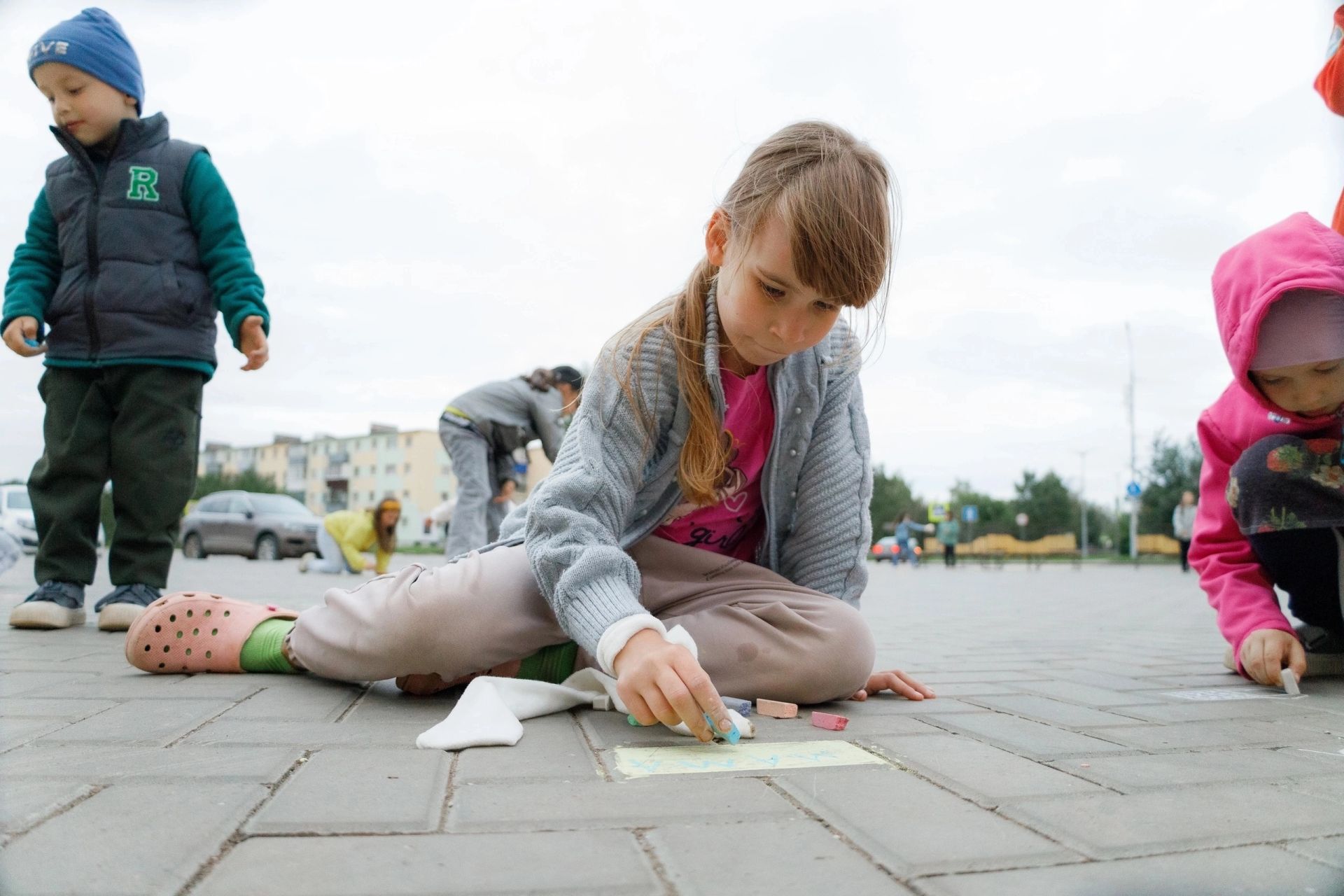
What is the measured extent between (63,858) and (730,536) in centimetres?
159

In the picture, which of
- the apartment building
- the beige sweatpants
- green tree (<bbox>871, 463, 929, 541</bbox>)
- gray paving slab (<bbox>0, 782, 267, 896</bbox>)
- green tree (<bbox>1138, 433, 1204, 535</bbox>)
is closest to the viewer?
gray paving slab (<bbox>0, 782, 267, 896</bbox>)

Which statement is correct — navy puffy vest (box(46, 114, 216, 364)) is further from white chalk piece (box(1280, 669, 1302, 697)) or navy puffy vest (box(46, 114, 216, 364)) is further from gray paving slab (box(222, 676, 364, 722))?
white chalk piece (box(1280, 669, 1302, 697))

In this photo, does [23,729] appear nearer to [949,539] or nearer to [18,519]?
[18,519]

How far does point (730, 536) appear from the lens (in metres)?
Answer: 2.34

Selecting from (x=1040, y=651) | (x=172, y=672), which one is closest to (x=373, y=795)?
(x=172, y=672)

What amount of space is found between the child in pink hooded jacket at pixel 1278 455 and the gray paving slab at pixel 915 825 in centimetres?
164

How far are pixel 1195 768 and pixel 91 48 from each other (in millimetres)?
3562

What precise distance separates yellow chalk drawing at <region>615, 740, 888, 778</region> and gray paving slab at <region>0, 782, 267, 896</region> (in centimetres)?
52

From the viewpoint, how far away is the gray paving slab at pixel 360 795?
1.08 metres

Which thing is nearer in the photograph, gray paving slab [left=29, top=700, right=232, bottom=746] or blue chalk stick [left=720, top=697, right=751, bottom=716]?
gray paving slab [left=29, top=700, right=232, bottom=746]

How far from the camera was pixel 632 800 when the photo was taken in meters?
1.22

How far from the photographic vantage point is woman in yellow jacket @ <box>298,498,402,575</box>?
31.7 feet

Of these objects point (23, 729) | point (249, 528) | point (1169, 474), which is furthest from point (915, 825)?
point (1169, 474)

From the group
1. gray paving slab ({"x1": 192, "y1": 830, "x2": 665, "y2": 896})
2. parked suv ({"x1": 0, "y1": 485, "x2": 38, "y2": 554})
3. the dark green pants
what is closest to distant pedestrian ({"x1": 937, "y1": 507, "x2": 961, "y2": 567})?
parked suv ({"x1": 0, "y1": 485, "x2": 38, "y2": 554})
